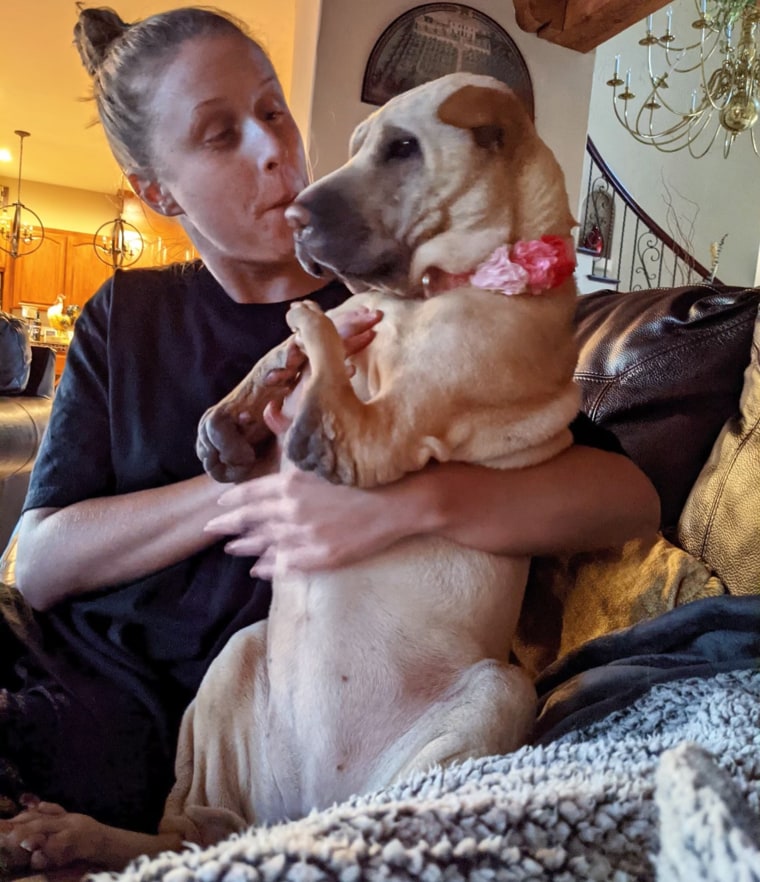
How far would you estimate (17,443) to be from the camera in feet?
8.66

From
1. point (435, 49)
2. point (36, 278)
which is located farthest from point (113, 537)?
point (36, 278)

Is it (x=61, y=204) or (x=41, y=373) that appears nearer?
(x=61, y=204)

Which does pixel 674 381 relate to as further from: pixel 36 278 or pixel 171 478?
pixel 36 278

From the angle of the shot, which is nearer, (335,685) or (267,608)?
Result: (335,685)

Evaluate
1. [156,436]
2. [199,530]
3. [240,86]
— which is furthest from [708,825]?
[240,86]

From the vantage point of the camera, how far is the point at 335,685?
2.67 ft

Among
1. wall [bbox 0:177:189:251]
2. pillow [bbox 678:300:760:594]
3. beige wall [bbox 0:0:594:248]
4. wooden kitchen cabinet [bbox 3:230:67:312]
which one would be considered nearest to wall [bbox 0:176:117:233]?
wall [bbox 0:177:189:251]

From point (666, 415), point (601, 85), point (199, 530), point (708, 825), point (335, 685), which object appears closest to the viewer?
point (708, 825)

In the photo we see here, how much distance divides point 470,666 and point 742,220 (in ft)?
21.0

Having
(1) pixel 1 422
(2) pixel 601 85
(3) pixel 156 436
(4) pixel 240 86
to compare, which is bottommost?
(1) pixel 1 422

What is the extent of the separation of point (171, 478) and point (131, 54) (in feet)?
1.96

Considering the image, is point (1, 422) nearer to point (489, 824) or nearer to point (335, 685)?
point (335, 685)

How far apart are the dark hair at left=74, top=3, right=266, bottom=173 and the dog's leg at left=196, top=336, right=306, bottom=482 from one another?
428mm

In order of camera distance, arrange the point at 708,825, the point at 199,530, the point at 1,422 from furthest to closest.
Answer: the point at 1,422, the point at 199,530, the point at 708,825
